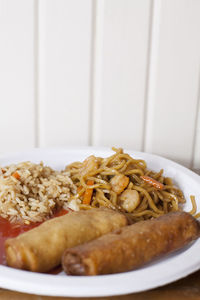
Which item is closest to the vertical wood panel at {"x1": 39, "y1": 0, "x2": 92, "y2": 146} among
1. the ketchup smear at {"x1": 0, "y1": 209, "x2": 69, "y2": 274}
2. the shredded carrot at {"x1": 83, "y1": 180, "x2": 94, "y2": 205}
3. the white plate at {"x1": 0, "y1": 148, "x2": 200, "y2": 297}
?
the shredded carrot at {"x1": 83, "y1": 180, "x2": 94, "y2": 205}

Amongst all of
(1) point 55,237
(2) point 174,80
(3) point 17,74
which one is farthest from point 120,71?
(1) point 55,237

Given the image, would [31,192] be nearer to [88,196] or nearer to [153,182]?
[88,196]

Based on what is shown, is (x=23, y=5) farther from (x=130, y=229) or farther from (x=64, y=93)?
(x=130, y=229)

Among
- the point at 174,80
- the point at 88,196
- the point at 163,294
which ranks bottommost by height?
the point at 163,294

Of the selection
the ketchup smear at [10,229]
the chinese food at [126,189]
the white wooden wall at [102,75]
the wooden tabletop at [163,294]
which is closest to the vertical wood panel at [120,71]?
the white wooden wall at [102,75]

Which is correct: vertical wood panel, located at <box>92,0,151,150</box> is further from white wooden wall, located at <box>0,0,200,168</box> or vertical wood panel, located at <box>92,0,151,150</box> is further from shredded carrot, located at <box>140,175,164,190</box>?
shredded carrot, located at <box>140,175,164,190</box>

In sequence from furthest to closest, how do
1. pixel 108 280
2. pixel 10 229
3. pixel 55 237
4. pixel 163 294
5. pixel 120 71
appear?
pixel 120 71 < pixel 10 229 < pixel 55 237 < pixel 163 294 < pixel 108 280

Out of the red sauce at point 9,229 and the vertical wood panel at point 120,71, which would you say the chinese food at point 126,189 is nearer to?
the red sauce at point 9,229
